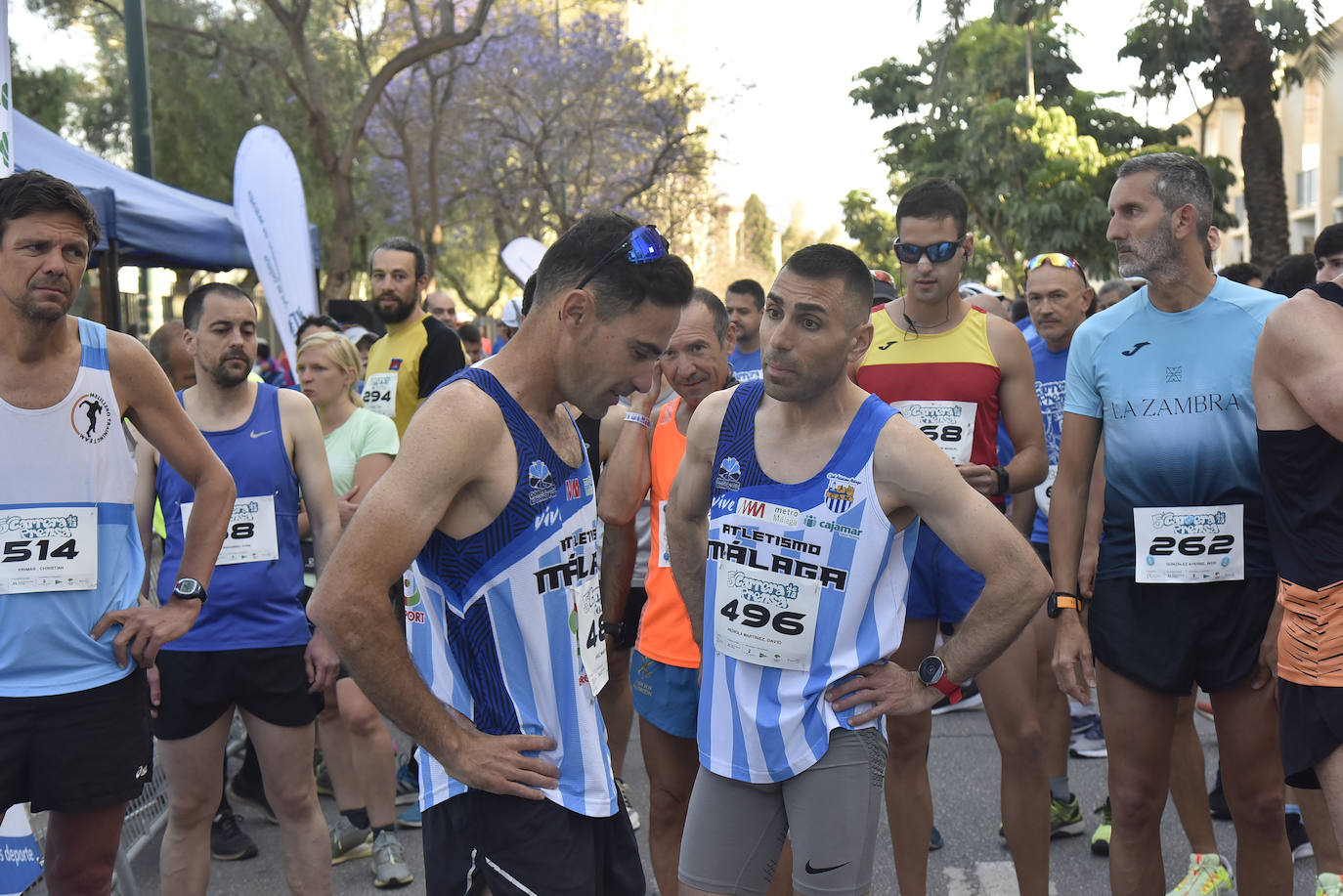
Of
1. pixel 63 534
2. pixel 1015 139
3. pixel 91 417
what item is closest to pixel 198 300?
pixel 91 417

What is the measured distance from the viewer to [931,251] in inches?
173

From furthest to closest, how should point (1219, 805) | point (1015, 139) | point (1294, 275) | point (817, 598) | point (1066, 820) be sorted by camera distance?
point (1015, 139), point (1294, 275), point (1219, 805), point (1066, 820), point (817, 598)

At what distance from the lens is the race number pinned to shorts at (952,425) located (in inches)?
171

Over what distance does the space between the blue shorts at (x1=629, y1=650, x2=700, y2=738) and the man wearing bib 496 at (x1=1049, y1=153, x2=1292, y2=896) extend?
3.64ft

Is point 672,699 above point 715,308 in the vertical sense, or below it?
below

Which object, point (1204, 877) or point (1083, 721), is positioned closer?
point (1204, 877)

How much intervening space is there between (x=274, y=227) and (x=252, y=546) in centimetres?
535

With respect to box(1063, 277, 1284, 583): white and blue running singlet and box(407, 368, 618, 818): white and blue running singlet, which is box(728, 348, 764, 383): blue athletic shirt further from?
box(407, 368, 618, 818): white and blue running singlet

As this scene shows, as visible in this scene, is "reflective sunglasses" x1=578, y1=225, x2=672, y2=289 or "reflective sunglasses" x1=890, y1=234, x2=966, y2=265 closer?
"reflective sunglasses" x1=578, y1=225, x2=672, y2=289

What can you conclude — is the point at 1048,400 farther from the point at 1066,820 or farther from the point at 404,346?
the point at 404,346

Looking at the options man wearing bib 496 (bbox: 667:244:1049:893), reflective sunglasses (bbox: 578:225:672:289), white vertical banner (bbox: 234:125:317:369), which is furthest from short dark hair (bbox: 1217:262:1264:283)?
white vertical banner (bbox: 234:125:317:369)

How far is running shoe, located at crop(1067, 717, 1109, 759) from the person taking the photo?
6.27 m

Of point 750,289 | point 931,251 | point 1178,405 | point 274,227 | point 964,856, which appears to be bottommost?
point 964,856

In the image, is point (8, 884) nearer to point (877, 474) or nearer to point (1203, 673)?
point (877, 474)
